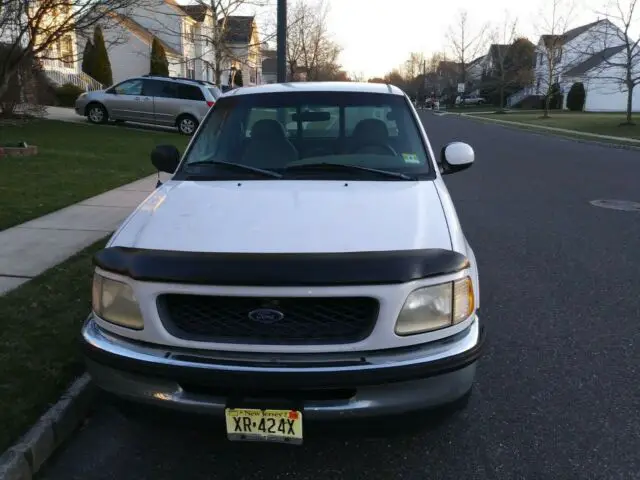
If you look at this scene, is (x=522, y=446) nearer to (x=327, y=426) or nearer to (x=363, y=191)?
(x=327, y=426)

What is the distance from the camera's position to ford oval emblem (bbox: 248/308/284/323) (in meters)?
2.44

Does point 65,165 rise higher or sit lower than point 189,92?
lower

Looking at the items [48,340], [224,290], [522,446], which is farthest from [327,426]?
[48,340]

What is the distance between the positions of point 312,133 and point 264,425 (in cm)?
236

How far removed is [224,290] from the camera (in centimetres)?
240

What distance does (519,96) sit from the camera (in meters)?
79.0

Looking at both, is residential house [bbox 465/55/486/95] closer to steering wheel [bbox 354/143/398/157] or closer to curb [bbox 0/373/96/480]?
steering wheel [bbox 354/143/398/157]

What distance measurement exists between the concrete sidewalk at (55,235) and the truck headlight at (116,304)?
2.51 m

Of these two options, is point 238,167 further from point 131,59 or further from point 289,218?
point 131,59

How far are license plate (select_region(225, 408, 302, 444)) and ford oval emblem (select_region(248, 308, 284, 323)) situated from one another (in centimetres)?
35

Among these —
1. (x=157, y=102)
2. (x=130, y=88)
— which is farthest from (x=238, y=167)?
(x=130, y=88)

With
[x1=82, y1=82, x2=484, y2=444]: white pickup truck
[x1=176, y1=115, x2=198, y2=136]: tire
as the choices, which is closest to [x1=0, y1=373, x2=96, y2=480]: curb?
[x1=82, y1=82, x2=484, y2=444]: white pickup truck

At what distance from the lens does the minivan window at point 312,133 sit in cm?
392

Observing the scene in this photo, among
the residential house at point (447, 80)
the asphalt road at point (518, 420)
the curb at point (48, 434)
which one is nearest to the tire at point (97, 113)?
the asphalt road at point (518, 420)
